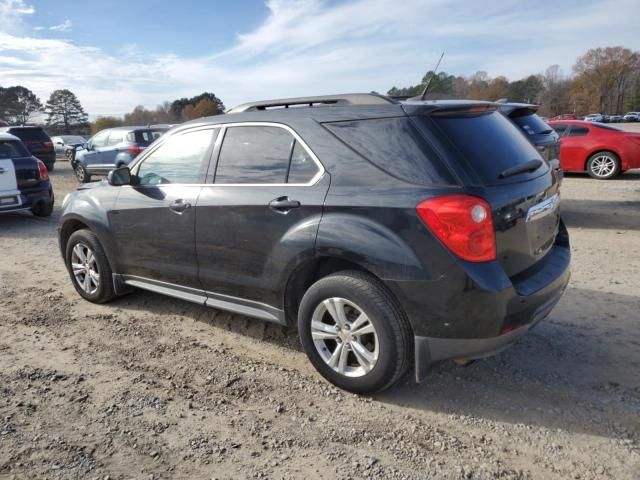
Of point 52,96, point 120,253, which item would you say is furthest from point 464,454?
point 52,96

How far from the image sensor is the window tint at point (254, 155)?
3400mm

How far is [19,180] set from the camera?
29.2 feet

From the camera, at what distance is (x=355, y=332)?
3.04 m

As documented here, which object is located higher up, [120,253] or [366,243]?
[366,243]

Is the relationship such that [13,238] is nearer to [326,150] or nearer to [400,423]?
[326,150]

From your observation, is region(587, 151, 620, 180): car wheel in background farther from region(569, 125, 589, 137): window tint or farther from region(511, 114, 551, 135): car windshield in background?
region(511, 114, 551, 135): car windshield in background

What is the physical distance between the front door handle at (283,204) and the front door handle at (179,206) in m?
0.86

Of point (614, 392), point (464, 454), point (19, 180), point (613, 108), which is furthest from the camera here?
point (613, 108)

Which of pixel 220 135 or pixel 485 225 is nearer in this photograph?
pixel 485 225

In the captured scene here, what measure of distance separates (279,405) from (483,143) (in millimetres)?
2002

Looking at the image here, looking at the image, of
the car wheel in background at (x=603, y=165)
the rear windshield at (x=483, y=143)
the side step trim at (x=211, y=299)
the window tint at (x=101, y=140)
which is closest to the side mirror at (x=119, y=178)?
the side step trim at (x=211, y=299)

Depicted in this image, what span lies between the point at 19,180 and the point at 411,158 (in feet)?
27.6

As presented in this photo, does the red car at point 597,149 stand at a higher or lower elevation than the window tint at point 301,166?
lower

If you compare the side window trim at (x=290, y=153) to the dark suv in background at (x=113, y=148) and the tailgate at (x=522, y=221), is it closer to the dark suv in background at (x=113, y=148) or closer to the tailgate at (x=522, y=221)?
the tailgate at (x=522, y=221)
